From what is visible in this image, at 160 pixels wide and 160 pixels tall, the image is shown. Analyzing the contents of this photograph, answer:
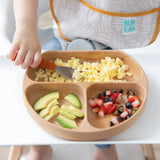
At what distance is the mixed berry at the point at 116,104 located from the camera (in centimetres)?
83

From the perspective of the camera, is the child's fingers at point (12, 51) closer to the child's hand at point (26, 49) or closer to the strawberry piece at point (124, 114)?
the child's hand at point (26, 49)

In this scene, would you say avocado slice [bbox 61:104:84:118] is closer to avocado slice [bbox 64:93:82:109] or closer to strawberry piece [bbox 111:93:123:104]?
avocado slice [bbox 64:93:82:109]

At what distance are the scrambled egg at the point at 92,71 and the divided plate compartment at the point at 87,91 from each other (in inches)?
0.9

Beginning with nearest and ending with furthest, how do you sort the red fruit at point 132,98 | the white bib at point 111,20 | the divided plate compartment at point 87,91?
the divided plate compartment at point 87,91 < the red fruit at point 132,98 < the white bib at point 111,20

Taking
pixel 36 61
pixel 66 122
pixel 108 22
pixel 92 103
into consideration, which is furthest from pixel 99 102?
pixel 108 22

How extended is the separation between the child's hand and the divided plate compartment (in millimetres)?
37

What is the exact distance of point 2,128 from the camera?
0.80 m

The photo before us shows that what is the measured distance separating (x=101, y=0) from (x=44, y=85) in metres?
0.55

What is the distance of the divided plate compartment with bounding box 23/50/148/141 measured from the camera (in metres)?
0.76

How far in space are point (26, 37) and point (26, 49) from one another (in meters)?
0.06

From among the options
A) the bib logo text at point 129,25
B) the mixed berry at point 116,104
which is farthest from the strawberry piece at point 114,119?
the bib logo text at point 129,25

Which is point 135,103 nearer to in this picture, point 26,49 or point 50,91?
point 50,91

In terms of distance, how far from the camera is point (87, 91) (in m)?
0.88

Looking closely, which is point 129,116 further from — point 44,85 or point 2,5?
point 2,5
